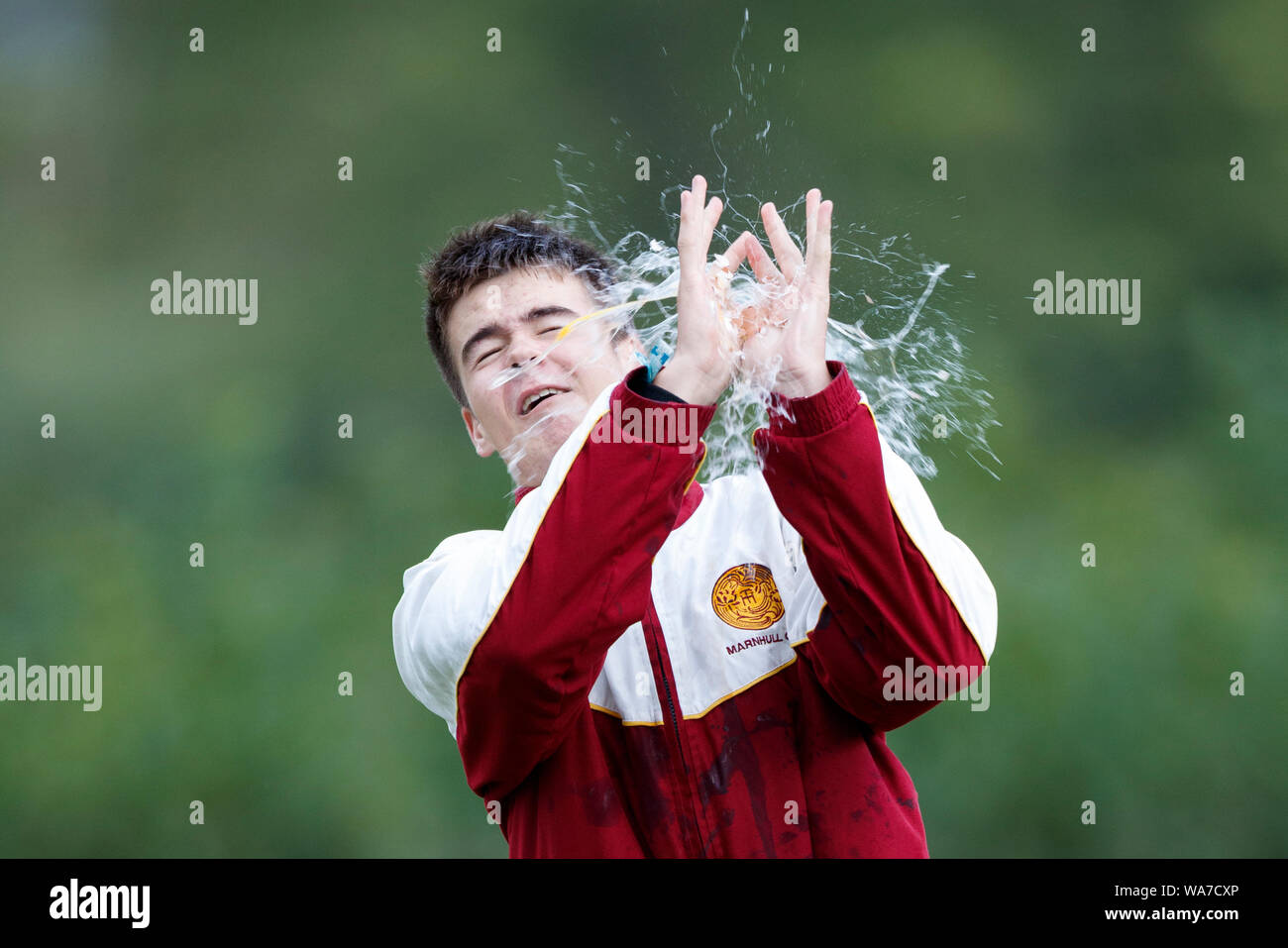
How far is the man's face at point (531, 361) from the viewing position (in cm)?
200

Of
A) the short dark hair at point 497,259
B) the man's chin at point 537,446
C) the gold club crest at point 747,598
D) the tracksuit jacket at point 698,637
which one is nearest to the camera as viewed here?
the tracksuit jacket at point 698,637

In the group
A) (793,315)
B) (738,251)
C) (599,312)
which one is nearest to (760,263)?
(738,251)

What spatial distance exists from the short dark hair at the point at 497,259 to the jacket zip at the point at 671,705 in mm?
588

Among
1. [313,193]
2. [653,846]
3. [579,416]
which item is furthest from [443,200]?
[653,846]

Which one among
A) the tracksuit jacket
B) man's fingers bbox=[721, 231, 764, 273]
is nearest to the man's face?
the tracksuit jacket

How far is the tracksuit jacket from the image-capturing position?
5.02 feet

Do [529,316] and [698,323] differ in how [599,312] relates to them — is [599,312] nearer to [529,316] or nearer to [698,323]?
[529,316]

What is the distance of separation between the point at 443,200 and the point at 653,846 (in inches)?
218

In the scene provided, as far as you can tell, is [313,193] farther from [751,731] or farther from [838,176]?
[751,731]

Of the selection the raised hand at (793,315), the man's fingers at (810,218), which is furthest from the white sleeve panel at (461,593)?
the man's fingers at (810,218)

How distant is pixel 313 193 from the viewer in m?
7.09

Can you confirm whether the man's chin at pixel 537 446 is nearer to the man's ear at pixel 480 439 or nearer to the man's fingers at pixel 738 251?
the man's ear at pixel 480 439

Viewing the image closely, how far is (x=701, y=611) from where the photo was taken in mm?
1804

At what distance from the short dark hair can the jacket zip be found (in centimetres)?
59
